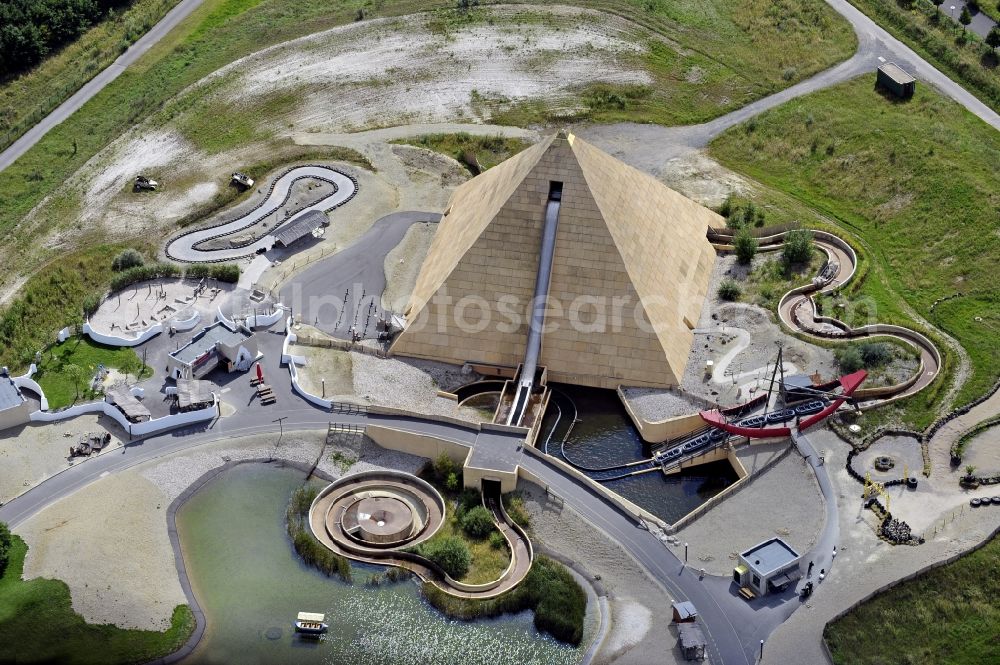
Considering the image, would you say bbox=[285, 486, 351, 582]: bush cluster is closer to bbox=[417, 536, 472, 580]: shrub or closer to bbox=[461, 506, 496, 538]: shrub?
bbox=[417, 536, 472, 580]: shrub

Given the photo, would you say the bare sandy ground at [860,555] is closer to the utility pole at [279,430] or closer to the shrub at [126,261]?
the utility pole at [279,430]

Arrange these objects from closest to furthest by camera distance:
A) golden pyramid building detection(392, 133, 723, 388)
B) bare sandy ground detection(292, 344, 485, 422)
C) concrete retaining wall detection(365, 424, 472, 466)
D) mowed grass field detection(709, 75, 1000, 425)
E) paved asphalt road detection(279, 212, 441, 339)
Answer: concrete retaining wall detection(365, 424, 472, 466) → bare sandy ground detection(292, 344, 485, 422) → golden pyramid building detection(392, 133, 723, 388) → paved asphalt road detection(279, 212, 441, 339) → mowed grass field detection(709, 75, 1000, 425)

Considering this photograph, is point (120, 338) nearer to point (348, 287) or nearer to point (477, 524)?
point (348, 287)

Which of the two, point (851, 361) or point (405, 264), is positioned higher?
point (405, 264)

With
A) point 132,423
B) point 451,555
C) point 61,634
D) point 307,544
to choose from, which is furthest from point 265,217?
point 61,634

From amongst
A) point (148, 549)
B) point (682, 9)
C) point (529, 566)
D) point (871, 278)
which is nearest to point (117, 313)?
point (148, 549)

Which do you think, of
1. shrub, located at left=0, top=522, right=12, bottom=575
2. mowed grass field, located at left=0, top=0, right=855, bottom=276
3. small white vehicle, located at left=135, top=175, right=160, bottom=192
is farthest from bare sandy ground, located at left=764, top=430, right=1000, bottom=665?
small white vehicle, located at left=135, top=175, right=160, bottom=192
